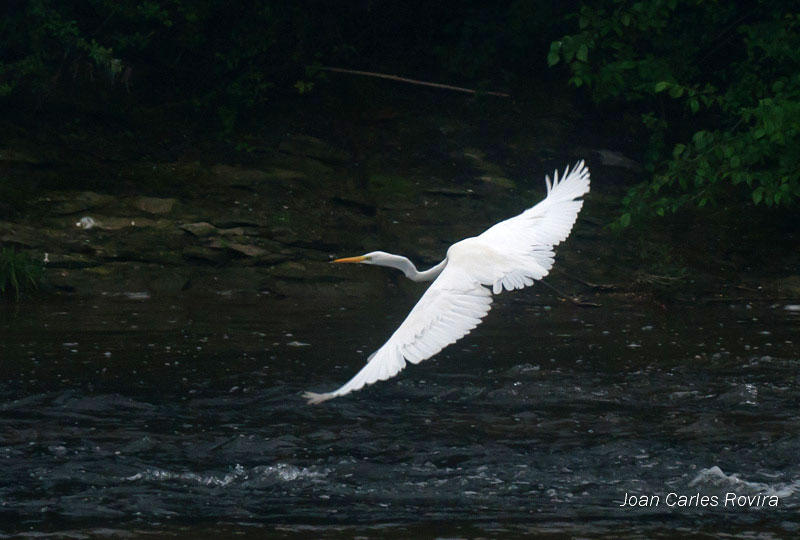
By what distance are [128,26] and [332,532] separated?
10264 mm

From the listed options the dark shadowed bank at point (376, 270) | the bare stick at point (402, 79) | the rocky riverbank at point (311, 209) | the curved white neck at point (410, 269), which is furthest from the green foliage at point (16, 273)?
the bare stick at point (402, 79)

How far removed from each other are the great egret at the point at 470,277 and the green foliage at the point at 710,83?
2.32 meters

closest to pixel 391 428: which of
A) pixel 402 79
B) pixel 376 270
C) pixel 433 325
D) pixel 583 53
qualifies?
pixel 433 325

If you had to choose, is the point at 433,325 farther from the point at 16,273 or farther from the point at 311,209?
the point at 311,209

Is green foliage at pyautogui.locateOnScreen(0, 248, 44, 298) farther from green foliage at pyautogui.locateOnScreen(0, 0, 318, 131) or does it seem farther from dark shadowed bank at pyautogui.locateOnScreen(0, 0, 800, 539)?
green foliage at pyautogui.locateOnScreen(0, 0, 318, 131)

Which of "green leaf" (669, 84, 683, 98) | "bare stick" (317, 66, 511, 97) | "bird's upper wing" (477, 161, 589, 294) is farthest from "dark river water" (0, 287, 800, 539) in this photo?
"bare stick" (317, 66, 511, 97)

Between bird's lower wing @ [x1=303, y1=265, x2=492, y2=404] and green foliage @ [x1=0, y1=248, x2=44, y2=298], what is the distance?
5.18 m

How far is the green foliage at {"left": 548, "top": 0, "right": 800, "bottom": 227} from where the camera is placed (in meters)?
9.55

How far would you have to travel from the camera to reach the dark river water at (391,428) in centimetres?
479

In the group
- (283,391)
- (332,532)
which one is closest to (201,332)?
(283,391)

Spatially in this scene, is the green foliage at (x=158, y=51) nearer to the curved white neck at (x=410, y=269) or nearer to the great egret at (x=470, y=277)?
the curved white neck at (x=410, y=269)

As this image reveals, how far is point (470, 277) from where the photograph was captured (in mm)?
6406

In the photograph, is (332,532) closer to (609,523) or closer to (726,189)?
(609,523)

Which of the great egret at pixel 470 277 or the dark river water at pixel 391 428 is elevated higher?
the great egret at pixel 470 277
